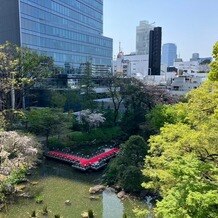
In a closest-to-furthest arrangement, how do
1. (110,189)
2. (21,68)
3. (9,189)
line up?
1. (9,189)
2. (110,189)
3. (21,68)

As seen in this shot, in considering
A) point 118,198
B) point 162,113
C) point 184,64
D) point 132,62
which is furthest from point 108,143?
point 184,64

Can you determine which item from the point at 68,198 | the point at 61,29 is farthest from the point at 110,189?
the point at 61,29

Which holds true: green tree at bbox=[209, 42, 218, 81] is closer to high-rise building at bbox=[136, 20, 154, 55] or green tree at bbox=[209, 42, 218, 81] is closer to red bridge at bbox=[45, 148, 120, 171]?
red bridge at bbox=[45, 148, 120, 171]

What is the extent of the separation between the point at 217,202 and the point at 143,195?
14352 mm

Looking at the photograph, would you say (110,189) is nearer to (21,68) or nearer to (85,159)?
(85,159)

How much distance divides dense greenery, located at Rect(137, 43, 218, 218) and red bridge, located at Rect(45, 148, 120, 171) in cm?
1219

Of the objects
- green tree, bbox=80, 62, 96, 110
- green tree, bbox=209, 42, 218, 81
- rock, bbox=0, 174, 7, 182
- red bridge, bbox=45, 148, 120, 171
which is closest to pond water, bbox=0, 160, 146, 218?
red bridge, bbox=45, 148, 120, 171

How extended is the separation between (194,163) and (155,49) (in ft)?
213

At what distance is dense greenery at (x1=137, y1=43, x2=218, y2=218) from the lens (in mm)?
7941

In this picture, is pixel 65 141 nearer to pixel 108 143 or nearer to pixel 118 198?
pixel 108 143

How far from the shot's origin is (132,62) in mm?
113500

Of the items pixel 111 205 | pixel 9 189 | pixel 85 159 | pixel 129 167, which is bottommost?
pixel 111 205

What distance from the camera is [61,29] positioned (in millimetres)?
61656

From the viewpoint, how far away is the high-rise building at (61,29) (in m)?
50.6
